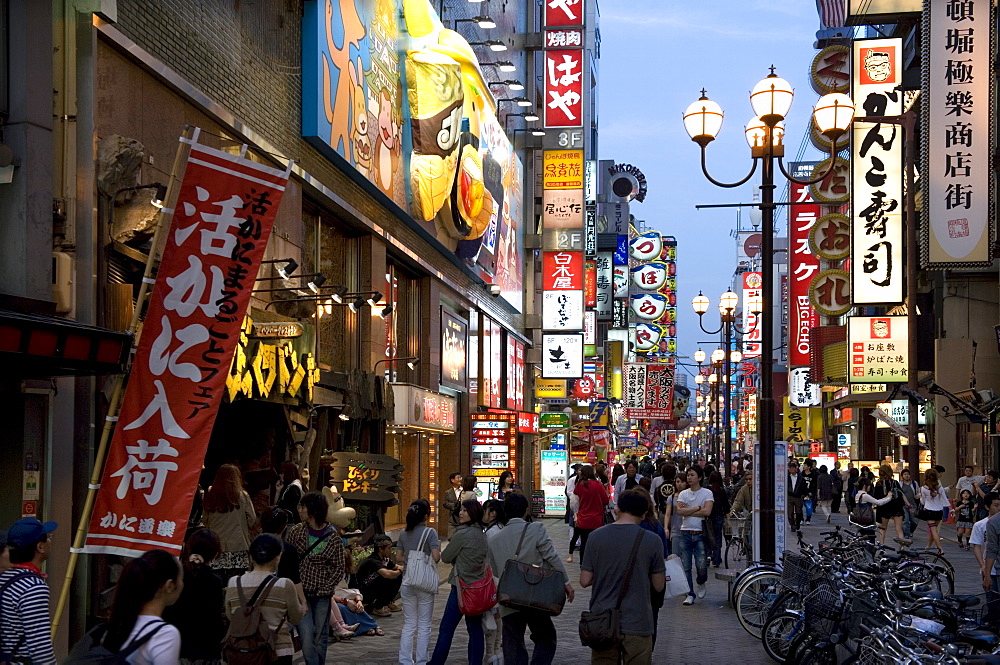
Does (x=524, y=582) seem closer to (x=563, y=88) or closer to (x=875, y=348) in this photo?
(x=875, y=348)

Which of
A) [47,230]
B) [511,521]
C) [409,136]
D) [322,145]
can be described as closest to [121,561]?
[47,230]

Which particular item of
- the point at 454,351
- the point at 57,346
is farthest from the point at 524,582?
the point at 454,351

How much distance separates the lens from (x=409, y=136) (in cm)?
2581

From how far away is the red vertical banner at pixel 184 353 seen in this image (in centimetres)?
855

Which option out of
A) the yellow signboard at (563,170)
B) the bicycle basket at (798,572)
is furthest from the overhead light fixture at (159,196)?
the yellow signboard at (563,170)

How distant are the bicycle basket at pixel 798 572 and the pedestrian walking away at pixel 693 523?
518 centimetres

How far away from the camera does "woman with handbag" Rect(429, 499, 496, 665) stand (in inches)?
450

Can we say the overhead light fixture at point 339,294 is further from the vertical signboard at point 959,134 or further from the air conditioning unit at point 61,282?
the vertical signboard at point 959,134

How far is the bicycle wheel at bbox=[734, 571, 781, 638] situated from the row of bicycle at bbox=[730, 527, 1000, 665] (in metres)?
0.01

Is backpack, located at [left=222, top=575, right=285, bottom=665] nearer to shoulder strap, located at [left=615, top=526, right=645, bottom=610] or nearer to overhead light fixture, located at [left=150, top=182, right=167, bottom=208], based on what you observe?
shoulder strap, located at [left=615, top=526, right=645, bottom=610]

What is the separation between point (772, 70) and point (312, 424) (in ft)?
28.5

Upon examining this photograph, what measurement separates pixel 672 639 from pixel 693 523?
382cm

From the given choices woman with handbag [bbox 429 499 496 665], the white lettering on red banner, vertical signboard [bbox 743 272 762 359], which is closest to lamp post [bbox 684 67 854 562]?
woman with handbag [bbox 429 499 496 665]

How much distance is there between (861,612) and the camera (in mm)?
10180
